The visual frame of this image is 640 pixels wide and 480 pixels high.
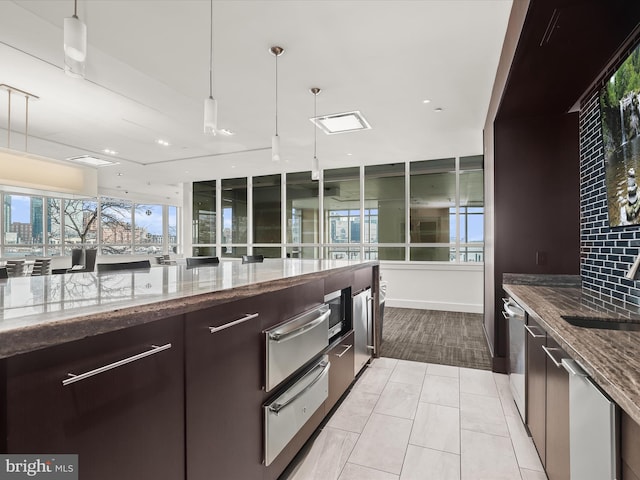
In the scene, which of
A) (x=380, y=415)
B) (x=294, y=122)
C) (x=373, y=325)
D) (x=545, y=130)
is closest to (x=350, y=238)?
(x=294, y=122)

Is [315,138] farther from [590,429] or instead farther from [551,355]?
[590,429]

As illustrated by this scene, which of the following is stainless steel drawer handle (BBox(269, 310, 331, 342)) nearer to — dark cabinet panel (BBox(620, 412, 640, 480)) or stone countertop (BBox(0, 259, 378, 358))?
stone countertop (BBox(0, 259, 378, 358))

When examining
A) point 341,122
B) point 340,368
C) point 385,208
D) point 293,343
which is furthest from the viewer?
point 385,208

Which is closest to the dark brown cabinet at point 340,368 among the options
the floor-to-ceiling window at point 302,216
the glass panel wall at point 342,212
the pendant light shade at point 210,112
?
the pendant light shade at point 210,112

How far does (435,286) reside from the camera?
6.15 metres

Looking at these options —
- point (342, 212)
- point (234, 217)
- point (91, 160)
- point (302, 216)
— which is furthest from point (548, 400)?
point (234, 217)

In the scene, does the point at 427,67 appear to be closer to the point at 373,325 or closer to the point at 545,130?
the point at 545,130

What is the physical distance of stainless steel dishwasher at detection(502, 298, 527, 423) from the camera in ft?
6.53

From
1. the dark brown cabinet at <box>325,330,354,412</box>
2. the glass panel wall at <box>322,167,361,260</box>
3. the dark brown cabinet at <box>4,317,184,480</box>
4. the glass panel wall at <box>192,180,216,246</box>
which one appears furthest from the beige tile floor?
the glass panel wall at <box>192,180,216,246</box>

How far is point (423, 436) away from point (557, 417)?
2.98 feet

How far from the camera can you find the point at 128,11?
216 centimetres

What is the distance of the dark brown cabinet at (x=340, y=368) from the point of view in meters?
2.19

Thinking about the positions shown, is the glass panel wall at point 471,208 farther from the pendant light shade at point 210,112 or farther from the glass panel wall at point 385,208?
the pendant light shade at point 210,112

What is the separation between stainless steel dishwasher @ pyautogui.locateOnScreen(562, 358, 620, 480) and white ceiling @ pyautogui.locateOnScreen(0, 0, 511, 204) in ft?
7.26
